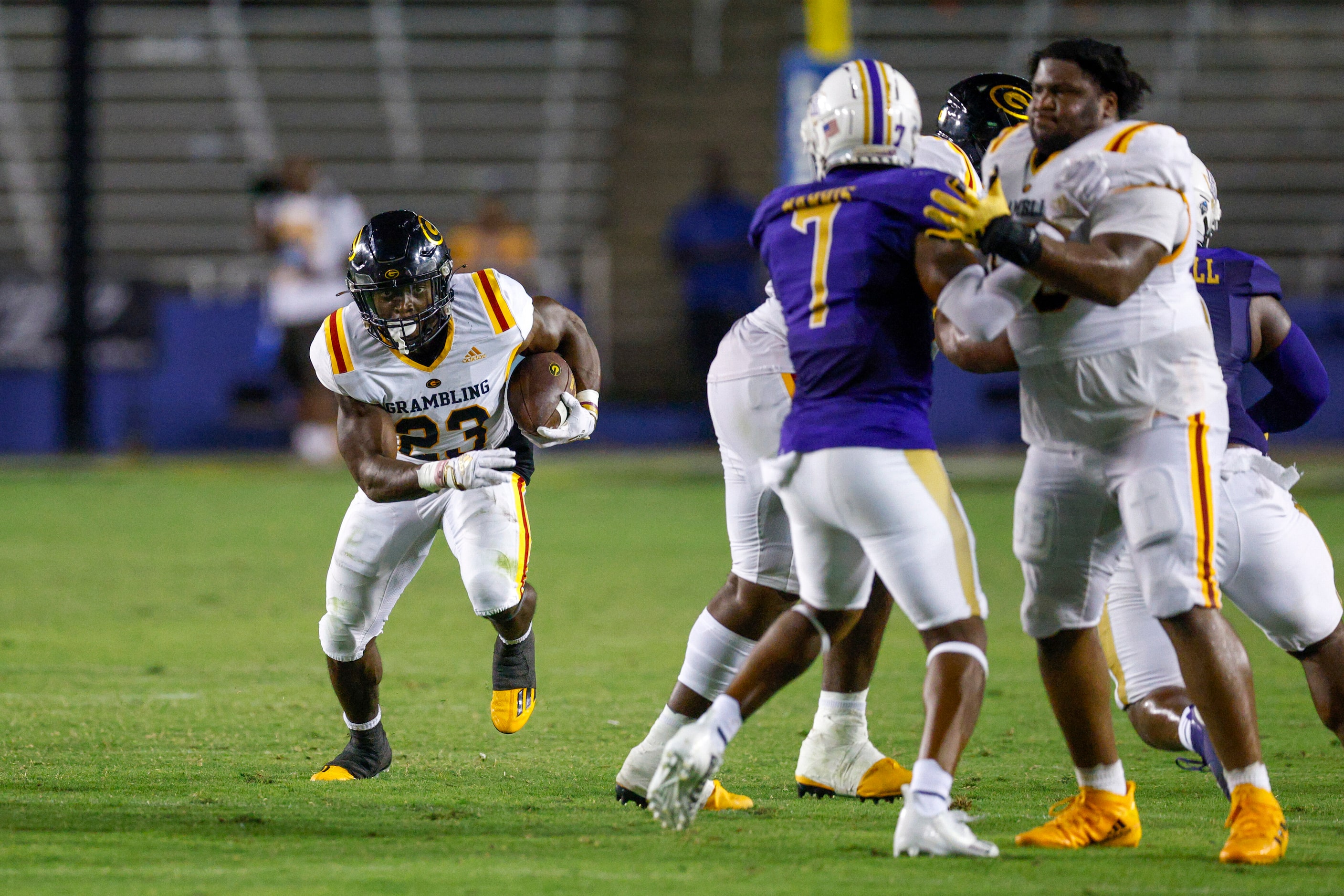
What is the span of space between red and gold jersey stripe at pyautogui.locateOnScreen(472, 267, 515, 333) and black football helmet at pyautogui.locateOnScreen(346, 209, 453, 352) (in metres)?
0.21

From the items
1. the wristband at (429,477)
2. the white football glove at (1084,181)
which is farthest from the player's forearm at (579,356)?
the white football glove at (1084,181)

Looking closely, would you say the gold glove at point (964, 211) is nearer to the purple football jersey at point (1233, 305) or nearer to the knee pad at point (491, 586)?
the purple football jersey at point (1233, 305)

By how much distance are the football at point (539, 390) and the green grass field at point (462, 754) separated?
98 centimetres

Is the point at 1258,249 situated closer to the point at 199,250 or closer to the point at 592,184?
the point at 592,184

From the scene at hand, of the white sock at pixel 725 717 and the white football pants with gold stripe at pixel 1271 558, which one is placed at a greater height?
the white football pants with gold stripe at pixel 1271 558

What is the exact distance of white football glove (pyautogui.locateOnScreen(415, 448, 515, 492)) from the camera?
4.48 meters

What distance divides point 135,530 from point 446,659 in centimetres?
438

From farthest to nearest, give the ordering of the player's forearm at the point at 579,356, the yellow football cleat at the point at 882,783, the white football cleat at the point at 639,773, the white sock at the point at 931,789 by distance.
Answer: the player's forearm at the point at 579,356 → the yellow football cleat at the point at 882,783 → the white football cleat at the point at 639,773 → the white sock at the point at 931,789

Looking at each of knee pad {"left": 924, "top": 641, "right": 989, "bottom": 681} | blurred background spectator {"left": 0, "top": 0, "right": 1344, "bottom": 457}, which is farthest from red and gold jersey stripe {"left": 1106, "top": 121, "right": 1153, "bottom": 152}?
blurred background spectator {"left": 0, "top": 0, "right": 1344, "bottom": 457}

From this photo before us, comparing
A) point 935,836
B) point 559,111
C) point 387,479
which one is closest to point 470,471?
point 387,479

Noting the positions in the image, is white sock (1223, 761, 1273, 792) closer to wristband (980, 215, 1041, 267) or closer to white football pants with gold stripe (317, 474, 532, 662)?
wristband (980, 215, 1041, 267)

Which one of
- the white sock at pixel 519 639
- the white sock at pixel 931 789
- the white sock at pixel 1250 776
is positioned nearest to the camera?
the white sock at pixel 931 789

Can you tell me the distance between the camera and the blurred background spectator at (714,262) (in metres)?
14.5

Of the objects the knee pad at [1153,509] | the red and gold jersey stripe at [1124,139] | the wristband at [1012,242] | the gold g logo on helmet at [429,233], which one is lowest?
the knee pad at [1153,509]
